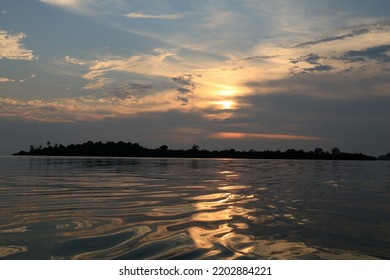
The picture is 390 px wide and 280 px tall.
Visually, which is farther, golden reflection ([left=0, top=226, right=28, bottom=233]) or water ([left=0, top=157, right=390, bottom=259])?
golden reflection ([left=0, top=226, right=28, bottom=233])

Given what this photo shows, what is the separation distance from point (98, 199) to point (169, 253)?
1010cm

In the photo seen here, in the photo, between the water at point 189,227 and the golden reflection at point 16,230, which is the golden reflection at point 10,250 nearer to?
the water at point 189,227

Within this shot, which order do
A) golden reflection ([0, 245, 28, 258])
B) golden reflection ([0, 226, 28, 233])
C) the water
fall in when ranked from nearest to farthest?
1. golden reflection ([0, 245, 28, 258])
2. the water
3. golden reflection ([0, 226, 28, 233])

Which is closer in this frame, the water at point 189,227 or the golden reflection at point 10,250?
the golden reflection at point 10,250

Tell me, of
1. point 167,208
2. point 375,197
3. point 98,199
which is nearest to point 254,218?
point 167,208

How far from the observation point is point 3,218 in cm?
1249

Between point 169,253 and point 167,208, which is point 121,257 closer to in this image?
point 169,253

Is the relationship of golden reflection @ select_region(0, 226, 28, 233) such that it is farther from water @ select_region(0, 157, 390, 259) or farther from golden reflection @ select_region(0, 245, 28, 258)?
golden reflection @ select_region(0, 245, 28, 258)

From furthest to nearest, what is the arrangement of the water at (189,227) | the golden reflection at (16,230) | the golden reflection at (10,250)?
the golden reflection at (16,230)
the water at (189,227)
the golden reflection at (10,250)

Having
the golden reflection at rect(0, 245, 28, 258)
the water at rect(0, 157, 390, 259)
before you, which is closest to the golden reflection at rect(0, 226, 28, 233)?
the water at rect(0, 157, 390, 259)

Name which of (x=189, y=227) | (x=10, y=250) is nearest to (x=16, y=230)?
(x=10, y=250)

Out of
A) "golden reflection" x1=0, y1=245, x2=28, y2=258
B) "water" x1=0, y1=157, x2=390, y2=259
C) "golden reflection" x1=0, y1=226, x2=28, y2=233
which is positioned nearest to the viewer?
"golden reflection" x1=0, y1=245, x2=28, y2=258

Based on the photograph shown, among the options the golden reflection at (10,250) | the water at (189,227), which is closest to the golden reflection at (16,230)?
the water at (189,227)

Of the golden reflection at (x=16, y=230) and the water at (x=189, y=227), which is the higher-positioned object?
the golden reflection at (x=16, y=230)
